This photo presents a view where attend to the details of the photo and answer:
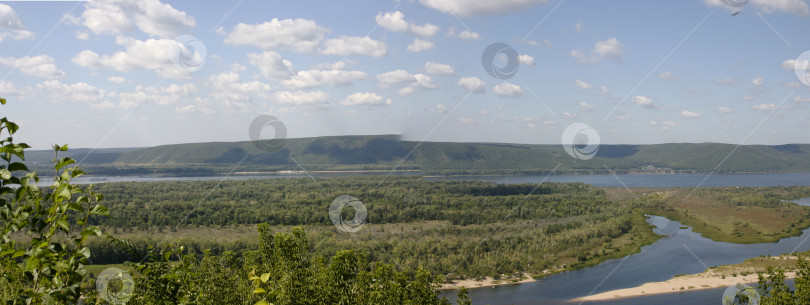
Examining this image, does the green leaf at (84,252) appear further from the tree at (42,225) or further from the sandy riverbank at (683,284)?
the sandy riverbank at (683,284)

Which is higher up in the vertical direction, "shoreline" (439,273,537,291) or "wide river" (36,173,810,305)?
"wide river" (36,173,810,305)

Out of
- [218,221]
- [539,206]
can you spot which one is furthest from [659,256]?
[218,221]

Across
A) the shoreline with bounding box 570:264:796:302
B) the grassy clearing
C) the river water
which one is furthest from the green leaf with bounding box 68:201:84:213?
the grassy clearing

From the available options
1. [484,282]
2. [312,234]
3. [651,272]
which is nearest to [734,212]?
[651,272]

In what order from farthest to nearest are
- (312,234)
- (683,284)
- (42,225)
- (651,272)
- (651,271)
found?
(312,234) → (651,271) → (651,272) → (683,284) → (42,225)

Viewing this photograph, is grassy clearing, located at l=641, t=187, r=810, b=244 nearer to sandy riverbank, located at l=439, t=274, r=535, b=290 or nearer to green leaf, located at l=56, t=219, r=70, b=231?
sandy riverbank, located at l=439, t=274, r=535, b=290

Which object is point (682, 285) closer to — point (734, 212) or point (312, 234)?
point (312, 234)

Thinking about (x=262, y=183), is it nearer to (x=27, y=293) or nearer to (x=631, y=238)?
(x=631, y=238)

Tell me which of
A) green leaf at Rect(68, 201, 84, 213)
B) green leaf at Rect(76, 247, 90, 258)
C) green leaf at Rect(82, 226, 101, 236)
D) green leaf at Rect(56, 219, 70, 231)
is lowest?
green leaf at Rect(76, 247, 90, 258)

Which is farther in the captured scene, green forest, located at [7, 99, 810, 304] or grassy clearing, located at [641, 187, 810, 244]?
grassy clearing, located at [641, 187, 810, 244]

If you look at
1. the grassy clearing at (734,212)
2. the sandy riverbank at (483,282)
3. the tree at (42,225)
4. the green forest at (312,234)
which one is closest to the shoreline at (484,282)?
the sandy riverbank at (483,282)
